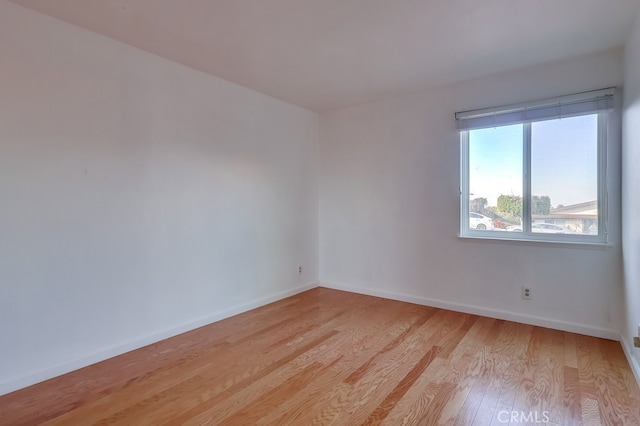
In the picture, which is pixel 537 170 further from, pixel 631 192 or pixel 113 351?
pixel 113 351

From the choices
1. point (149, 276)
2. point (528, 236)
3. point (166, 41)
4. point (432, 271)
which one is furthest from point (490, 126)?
point (149, 276)

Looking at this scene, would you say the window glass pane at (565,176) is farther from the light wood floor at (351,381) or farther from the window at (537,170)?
the light wood floor at (351,381)

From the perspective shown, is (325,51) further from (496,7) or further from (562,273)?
(562,273)

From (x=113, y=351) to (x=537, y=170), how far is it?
384cm

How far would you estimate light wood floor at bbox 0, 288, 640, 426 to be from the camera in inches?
70.7

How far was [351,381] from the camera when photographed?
2133 millimetres

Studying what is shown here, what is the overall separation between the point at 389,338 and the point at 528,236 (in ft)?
5.33

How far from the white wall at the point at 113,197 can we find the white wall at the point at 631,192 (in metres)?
3.10

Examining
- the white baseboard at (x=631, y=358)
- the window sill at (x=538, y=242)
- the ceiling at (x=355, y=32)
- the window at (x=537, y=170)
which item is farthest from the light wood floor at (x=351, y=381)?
the ceiling at (x=355, y=32)

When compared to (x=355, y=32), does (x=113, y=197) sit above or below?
below

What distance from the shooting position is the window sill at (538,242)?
2740mm

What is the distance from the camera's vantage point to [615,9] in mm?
2088

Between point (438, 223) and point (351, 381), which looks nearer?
point (351, 381)

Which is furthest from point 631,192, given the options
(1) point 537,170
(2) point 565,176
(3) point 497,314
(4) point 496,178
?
(3) point 497,314
